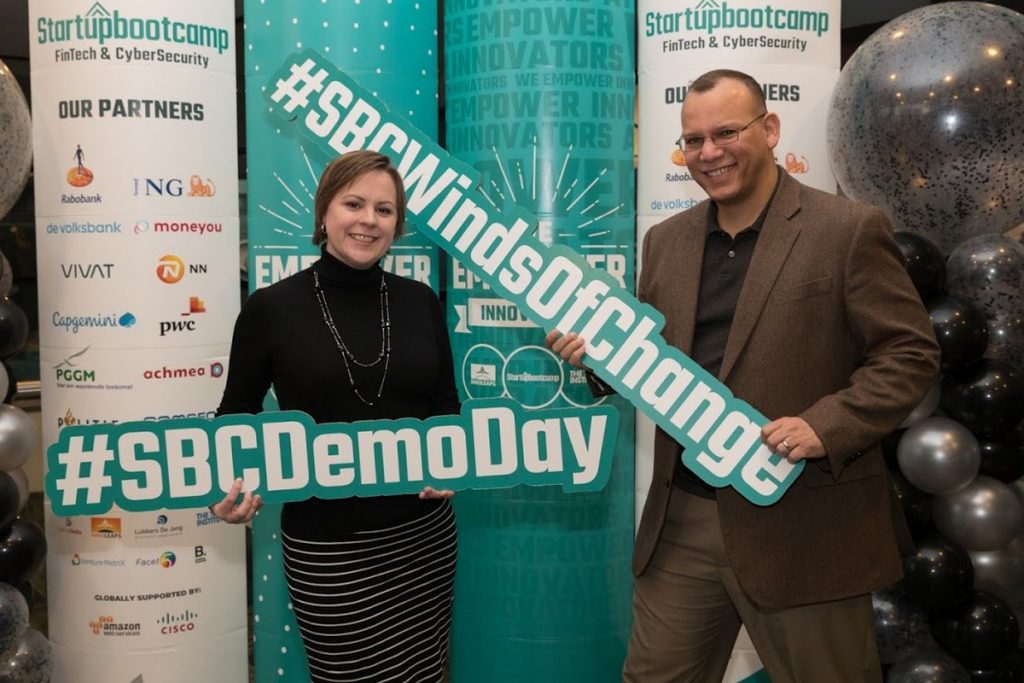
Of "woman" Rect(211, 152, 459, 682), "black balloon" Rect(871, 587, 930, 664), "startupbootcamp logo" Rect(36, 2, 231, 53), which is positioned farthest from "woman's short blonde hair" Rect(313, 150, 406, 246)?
"black balloon" Rect(871, 587, 930, 664)

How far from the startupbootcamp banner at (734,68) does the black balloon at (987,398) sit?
791 millimetres

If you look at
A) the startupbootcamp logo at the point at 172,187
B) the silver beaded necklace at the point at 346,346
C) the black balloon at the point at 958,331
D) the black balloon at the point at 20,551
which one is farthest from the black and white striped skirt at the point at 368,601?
the black balloon at the point at 958,331

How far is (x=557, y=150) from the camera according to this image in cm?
299

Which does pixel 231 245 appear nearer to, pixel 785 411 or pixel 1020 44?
pixel 785 411

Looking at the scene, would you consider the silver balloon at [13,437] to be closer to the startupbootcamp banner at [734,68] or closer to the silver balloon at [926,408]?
the startupbootcamp banner at [734,68]

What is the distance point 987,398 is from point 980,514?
319mm

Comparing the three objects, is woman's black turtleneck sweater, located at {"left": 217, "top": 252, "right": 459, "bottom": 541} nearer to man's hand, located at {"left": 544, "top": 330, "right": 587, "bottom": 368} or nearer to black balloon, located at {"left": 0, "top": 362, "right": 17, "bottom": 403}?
man's hand, located at {"left": 544, "top": 330, "right": 587, "bottom": 368}

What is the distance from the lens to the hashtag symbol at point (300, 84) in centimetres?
227

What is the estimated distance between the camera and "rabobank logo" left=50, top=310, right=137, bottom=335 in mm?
2932

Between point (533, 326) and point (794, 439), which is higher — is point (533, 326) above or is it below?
above

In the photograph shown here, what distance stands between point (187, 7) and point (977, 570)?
2783mm

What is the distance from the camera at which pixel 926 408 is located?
2.72 m

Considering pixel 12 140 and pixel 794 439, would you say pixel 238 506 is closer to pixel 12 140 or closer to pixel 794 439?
pixel 794 439

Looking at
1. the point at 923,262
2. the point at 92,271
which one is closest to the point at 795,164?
the point at 923,262
